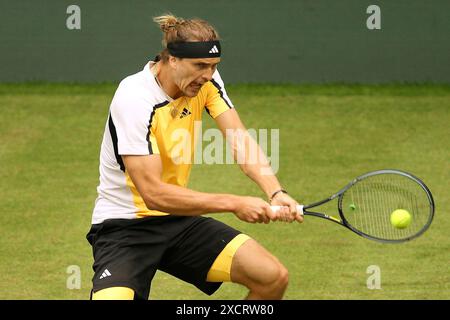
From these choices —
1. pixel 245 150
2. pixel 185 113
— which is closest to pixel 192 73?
pixel 185 113

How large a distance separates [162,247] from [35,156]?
6.14m

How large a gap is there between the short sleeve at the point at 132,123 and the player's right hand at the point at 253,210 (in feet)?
1.94

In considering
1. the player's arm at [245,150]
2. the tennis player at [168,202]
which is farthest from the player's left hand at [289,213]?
the player's arm at [245,150]

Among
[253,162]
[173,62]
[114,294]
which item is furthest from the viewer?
[253,162]

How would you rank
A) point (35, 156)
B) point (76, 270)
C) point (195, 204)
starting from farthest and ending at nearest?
point (35, 156)
point (76, 270)
point (195, 204)

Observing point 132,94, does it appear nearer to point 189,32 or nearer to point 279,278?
point 189,32

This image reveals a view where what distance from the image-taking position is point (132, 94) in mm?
6848

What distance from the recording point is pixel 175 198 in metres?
6.69

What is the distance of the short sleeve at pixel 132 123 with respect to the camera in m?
6.71

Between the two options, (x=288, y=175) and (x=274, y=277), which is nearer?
(x=274, y=277)

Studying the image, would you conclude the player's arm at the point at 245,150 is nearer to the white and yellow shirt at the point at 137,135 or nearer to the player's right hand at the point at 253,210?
the white and yellow shirt at the point at 137,135

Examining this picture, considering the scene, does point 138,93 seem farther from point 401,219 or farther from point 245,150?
point 401,219

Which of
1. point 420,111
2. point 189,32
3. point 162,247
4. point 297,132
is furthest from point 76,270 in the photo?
point 420,111

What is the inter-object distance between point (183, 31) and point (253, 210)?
3.85 feet
